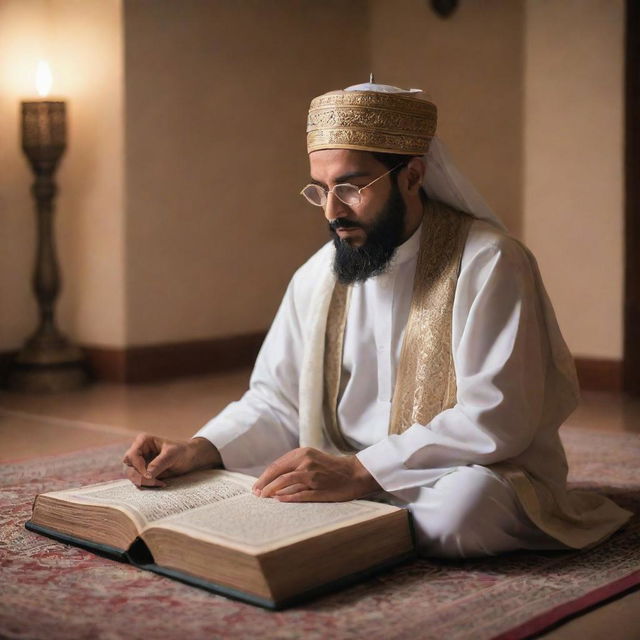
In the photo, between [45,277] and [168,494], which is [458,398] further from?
[45,277]

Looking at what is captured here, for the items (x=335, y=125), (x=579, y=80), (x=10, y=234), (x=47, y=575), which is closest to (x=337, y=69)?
(x=579, y=80)

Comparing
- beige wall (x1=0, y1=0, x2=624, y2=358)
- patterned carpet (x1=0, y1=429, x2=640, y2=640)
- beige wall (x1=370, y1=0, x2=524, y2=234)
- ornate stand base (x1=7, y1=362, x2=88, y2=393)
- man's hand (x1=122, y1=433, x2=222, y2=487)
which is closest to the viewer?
patterned carpet (x1=0, y1=429, x2=640, y2=640)

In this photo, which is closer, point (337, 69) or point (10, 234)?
point (10, 234)

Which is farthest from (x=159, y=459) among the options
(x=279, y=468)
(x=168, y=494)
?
(x=279, y=468)

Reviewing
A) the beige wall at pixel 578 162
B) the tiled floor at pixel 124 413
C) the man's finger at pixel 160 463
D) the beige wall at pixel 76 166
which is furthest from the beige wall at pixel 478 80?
the man's finger at pixel 160 463

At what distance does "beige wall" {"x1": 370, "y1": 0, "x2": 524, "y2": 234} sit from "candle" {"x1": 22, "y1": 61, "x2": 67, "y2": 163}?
2651 mm

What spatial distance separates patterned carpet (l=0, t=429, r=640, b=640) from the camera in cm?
241

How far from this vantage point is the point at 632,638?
7.98 feet

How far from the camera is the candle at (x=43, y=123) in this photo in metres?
7.04

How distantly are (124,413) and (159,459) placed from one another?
3.06m

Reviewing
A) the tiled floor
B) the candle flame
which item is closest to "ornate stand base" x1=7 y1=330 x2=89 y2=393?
the tiled floor

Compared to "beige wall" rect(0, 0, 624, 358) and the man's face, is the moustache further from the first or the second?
"beige wall" rect(0, 0, 624, 358)

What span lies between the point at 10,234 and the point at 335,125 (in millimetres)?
4495

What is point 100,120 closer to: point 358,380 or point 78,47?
point 78,47
